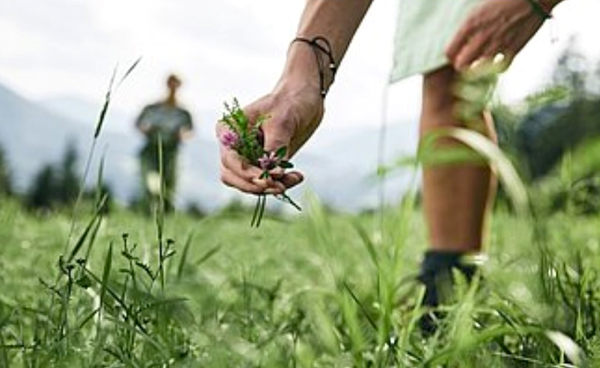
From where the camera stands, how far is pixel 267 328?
1938mm

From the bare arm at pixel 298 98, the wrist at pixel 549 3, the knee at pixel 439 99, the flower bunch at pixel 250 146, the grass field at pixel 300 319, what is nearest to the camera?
the grass field at pixel 300 319

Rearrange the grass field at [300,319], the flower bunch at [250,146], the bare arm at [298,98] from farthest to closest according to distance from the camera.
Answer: the bare arm at [298,98], the flower bunch at [250,146], the grass field at [300,319]

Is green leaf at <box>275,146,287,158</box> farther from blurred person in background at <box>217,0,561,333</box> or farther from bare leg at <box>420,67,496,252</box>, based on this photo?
bare leg at <box>420,67,496,252</box>

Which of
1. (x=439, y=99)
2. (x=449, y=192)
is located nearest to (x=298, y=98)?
(x=439, y=99)

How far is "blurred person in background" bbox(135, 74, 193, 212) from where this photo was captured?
167cm

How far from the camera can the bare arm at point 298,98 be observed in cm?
167

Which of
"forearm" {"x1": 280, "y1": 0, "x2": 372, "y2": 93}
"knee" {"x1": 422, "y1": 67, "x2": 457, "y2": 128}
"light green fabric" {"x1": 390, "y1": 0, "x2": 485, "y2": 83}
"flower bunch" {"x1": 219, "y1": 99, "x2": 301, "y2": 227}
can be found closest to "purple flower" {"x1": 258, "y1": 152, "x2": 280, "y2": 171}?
"flower bunch" {"x1": 219, "y1": 99, "x2": 301, "y2": 227}

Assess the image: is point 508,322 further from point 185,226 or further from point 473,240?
point 185,226

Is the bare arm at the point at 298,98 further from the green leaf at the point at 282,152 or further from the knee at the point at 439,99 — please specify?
the knee at the point at 439,99

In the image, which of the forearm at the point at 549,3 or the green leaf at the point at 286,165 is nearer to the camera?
the green leaf at the point at 286,165

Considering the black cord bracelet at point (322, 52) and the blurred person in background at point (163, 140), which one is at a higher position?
the black cord bracelet at point (322, 52)

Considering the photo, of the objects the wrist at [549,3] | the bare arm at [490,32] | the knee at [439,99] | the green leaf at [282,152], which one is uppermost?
the wrist at [549,3]

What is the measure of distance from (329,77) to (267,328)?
1.25ft

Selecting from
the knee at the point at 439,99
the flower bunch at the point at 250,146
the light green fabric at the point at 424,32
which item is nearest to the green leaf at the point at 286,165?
the flower bunch at the point at 250,146
